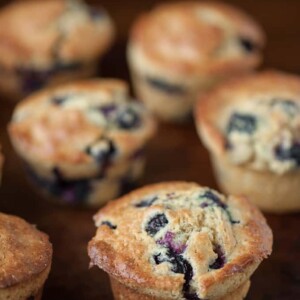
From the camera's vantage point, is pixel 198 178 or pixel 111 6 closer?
pixel 198 178

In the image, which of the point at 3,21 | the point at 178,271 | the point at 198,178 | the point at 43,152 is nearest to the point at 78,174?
the point at 43,152

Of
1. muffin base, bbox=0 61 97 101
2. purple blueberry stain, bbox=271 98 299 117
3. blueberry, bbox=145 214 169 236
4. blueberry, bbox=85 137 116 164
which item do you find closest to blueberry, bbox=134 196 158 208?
blueberry, bbox=145 214 169 236

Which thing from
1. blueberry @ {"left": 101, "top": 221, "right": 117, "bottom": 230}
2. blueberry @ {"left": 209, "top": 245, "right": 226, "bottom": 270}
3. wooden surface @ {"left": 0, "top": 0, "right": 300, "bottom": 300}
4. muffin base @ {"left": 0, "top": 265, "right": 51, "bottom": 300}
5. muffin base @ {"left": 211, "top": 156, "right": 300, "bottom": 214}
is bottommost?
wooden surface @ {"left": 0, "top": 0, "right": 300, "bottom": 300}

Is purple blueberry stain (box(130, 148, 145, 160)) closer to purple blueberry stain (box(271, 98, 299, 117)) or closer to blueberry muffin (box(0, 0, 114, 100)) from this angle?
purple blueberry stain (box(271, 98, 299, 117))

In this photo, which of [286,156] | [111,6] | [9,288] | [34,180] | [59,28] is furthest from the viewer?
[111,6]

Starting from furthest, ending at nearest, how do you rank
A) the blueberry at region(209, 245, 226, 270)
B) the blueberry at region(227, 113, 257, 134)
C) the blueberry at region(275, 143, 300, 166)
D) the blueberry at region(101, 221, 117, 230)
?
the blueberry at region(227, 113, 257, 134) < the blueberry at region(275, 143, 300, 166) < the blueberry at region(101, 221, 117, 230) < the blueberry at region(209, 245, 226, 270)

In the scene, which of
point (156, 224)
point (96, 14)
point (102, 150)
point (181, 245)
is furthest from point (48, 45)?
point (181, 245)

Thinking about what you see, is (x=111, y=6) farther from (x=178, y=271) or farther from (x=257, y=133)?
(x=178, y=271)

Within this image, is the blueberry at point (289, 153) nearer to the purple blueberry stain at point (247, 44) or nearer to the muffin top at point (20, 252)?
the purple blueberry stain at point (247, 44)
